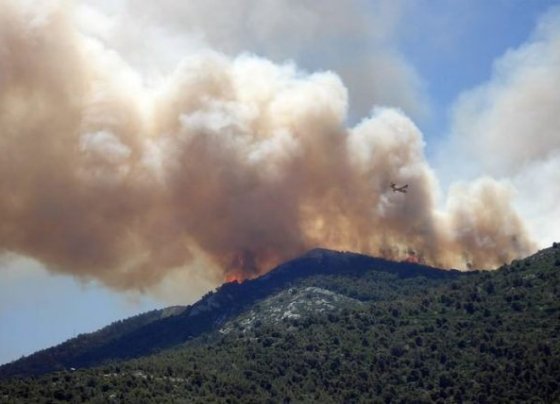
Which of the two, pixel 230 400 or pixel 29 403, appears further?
pixel 230 400

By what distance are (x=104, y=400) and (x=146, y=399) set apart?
26.4 ft

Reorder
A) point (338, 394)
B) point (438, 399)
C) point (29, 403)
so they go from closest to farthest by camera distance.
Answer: point (29, 403) → point (438, 399) → point (338, 394)

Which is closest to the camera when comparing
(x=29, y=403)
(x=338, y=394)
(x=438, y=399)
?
(x=29, y=403)

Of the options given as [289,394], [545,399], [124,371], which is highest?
[124,371]

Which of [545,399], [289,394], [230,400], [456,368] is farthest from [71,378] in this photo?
[545,399]

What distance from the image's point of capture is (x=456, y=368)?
197125 millimetres

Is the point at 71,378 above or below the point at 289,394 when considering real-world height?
above

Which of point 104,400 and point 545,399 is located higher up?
Answer: point 104,400

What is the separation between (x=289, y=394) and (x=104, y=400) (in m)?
43.4

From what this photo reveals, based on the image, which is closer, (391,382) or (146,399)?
(146,399)

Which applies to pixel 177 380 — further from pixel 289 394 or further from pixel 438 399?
pixel 438 399

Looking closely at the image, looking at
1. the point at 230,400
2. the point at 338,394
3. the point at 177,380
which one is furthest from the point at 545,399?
the point at 177,380

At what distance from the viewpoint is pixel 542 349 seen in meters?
189

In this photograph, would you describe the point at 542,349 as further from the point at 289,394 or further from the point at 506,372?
the point at 289,394
